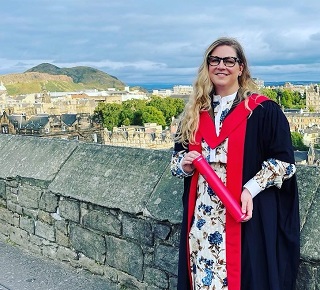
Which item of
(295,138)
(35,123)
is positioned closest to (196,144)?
(35,123)

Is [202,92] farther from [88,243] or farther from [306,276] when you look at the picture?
[88,243]

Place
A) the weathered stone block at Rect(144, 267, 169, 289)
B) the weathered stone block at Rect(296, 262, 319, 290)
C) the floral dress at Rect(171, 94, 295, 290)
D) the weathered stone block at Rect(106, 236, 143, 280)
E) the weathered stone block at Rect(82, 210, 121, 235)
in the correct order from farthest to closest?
the weathered stone block at Rect(82, 210, 121, 235), the weathered stone block at Rect(106, 236, 143, 280), the weathered stone block at Rect(144, 267, 169, 289), the weathered stone block at Rect(296, 262, 319, 290), the floral dress at Rect(171, 94, 295, 290)

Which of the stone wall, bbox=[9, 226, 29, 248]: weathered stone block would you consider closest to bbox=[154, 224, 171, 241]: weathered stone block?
the stone wall

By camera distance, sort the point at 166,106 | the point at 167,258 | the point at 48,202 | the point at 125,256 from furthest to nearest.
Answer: the point at 166,106, the point at 48,202, the point at 125,256, the point at 167,258

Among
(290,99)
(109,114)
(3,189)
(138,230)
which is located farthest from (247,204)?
(290,99)

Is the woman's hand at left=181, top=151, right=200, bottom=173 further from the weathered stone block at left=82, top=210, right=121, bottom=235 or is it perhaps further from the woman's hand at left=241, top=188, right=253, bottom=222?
the weathered stone block at left=82, top=210, right=121, bottom=235

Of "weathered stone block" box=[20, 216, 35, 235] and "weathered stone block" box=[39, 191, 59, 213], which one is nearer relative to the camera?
"weathered stone block" box=[39, 191, 59, 213]

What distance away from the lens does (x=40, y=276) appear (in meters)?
3.99

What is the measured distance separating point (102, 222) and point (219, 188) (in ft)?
5.34

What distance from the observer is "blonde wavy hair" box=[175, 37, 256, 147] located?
2377 millimetres

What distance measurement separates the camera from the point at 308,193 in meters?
2.59

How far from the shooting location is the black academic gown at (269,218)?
2230 millimetres

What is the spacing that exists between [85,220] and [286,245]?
1917 millimetres

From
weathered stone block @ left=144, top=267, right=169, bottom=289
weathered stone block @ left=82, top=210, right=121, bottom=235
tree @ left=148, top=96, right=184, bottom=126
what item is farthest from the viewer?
tree @ left=148, top=96, right=184, bottom=126
